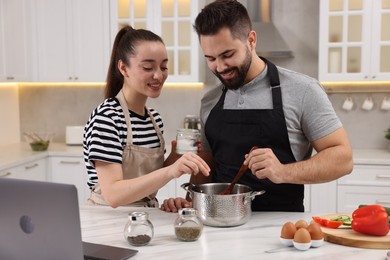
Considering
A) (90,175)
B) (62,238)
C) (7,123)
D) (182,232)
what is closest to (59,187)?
Result: (62,238)

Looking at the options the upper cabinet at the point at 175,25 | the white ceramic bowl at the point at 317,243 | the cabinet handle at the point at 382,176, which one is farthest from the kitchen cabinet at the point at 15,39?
the white ceramic bowl at the point at 317,243

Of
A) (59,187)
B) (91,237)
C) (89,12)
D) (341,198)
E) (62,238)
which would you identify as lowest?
(341,198)

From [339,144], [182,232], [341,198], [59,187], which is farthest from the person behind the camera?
[341,198]

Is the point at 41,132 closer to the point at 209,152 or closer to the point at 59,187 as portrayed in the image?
the point at 209,152

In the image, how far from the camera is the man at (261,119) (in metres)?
2.07

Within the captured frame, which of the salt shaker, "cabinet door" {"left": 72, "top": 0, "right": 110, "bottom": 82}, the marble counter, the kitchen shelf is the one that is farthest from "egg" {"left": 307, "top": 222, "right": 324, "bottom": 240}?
"cabinet door" {"left": 72, "top": 0, "right": 110, "bottom": 82}

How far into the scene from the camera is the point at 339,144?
2084 millimetres

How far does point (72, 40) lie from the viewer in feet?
14.4

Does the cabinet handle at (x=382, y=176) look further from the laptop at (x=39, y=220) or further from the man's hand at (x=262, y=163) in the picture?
the laptop at (x=39, y=220)

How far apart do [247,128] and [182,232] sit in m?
0.66

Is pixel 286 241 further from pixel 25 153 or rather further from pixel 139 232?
pixel 25 153

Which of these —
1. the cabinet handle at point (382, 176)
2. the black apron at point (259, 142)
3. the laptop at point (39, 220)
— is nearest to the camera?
the laptop at point (39, 220)

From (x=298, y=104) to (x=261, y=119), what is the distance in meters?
0.16

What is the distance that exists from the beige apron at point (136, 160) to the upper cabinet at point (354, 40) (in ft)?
6.90
